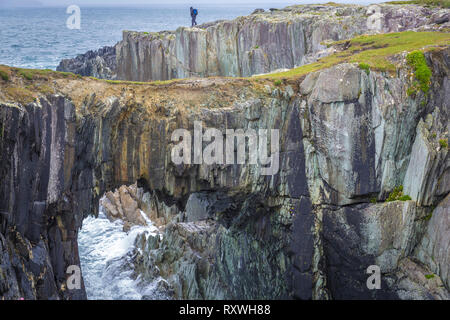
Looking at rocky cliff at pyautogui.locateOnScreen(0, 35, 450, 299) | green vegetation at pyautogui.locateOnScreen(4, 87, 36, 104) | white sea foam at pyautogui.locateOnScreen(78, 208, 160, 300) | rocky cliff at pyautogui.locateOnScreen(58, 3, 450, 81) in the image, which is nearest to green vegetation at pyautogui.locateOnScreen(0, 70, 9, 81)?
green vegetation at pyautogui.locateOnScreen(4, 87, 36, 104)

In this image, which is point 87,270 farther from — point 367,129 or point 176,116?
point 367,129

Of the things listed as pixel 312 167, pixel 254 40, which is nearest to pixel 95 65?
pixel 254 40

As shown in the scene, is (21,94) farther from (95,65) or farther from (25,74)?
(95,65)

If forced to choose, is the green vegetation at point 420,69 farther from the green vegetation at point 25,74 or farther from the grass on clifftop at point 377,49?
the green vegetation at point 25,74

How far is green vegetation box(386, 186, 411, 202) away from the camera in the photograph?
22719 millimetres

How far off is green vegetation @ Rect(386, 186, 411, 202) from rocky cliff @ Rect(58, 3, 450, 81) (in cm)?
1626

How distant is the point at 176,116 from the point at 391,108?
10.2 metres

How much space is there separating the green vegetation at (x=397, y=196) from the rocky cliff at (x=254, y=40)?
16.3m

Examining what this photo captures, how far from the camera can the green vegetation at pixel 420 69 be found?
22500 millimetres

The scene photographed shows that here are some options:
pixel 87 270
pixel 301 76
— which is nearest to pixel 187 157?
pixel 301 76

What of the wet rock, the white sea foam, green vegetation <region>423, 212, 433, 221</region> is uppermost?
green vegetation <region>423, 212, 433, 221</region>

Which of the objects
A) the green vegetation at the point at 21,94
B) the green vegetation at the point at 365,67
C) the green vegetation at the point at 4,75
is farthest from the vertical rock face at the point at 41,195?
the green vegetation at the point at 365,67

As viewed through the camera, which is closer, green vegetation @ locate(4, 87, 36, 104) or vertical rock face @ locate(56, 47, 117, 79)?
green vegetation @ locate(4, 87, 36, 104)

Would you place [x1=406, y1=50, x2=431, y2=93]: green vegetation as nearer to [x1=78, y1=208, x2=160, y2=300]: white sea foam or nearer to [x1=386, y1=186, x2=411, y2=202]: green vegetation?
[x1=386, y1=186, x2=411, y2=202]: green vegetation
